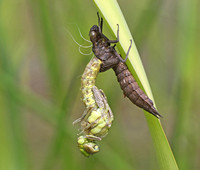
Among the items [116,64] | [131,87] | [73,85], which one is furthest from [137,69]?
[73,85]

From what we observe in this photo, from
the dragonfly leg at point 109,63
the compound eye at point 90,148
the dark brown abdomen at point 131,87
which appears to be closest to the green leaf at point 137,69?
the dark brown abdomen at point 131,87

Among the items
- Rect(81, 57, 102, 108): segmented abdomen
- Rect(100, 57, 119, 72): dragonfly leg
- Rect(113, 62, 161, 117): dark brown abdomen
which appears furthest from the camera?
Rect(81, 57, 102, 108): segmented abdomen

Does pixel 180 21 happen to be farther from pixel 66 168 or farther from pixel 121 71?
pixel 66 168

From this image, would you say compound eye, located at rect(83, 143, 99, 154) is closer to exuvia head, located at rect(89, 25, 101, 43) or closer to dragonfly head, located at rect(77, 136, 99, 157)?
dragonfly head, located at rect(77, 136, 99, 157)

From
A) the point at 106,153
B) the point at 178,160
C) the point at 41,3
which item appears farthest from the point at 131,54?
the point at 106,153

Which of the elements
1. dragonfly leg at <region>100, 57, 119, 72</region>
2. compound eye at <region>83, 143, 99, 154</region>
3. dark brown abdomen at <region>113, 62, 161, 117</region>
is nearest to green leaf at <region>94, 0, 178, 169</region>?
dark brown abdomen at <region>113, 62, 161, 117</region>

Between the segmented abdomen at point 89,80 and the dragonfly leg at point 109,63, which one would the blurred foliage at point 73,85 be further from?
the dragonfly leg at point 109,63
